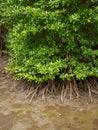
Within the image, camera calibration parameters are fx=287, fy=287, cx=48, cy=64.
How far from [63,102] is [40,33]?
1601mm

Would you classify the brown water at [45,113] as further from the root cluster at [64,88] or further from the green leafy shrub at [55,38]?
the green leafy shrub at [55,38]

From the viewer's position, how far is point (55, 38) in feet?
20.6

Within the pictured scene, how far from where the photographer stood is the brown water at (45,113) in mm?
Answer: 5258

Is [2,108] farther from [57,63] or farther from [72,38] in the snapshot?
[72,38]

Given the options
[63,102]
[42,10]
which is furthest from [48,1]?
[63,102]

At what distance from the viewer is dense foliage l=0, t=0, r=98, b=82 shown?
5847mm

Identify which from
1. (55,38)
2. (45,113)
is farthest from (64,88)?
(55,38)

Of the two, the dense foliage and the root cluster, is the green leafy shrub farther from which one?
the root cluster

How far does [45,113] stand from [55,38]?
1653 mm

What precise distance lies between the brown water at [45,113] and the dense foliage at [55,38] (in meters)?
0.55

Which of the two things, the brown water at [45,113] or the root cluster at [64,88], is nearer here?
the brown water at [45,113]

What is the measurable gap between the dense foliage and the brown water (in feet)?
1.80

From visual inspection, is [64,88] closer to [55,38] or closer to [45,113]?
[45,113]

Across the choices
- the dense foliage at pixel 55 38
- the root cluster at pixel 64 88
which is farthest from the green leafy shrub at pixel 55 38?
the root cluster at pixel 64 88
